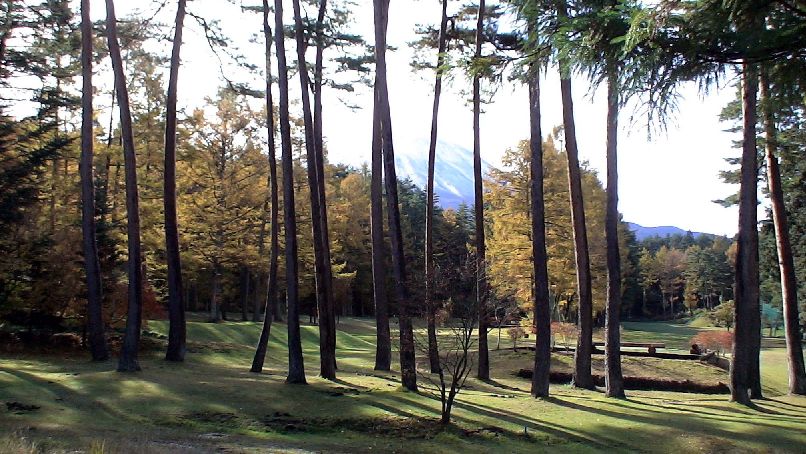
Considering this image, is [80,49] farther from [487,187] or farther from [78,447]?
[487,187]

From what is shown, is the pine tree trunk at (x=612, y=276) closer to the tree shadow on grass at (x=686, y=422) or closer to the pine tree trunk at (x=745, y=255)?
the tree shadow on grass at (x=686, y=422)

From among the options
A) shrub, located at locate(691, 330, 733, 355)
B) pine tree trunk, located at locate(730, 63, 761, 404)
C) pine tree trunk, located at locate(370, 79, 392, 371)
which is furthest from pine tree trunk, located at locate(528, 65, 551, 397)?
shrub, located at locate(691, 330, 733, 355)

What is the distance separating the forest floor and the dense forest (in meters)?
1.14

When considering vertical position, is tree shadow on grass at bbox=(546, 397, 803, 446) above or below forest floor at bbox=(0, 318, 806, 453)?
below

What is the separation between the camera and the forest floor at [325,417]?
10367mm

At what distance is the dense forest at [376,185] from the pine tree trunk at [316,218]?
6cm

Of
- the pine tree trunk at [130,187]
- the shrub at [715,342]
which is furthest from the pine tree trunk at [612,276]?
the shrub at [715,342]

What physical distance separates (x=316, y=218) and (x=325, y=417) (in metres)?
6.24

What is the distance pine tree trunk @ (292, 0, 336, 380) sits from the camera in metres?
17.5

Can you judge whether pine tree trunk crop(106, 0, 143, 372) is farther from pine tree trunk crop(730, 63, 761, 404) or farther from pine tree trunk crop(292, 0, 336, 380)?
pine tree trunk crop(730, 63, 761, 404)

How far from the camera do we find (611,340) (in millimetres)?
16828

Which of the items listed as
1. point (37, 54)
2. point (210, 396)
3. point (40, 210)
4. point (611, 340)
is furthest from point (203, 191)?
point (611, 340)

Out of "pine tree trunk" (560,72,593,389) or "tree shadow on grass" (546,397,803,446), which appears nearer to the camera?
"tree shadow on grass" (546,397,803,446)

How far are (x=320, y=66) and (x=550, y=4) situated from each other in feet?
44.8
